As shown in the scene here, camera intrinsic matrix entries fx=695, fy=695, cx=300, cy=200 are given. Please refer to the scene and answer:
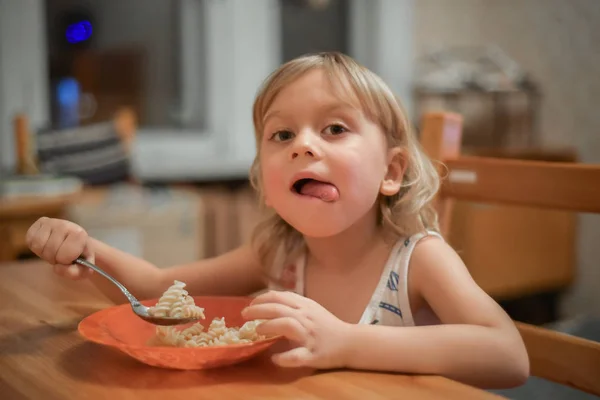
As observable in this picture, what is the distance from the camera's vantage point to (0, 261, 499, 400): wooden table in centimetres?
50

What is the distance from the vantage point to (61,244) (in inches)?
26.5

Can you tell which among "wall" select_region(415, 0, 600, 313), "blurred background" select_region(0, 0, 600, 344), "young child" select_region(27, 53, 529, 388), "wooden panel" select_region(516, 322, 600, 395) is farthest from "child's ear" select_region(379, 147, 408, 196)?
"wall" select_region(415, 0, 600, 313)

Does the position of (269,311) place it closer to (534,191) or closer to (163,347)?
(163,347)

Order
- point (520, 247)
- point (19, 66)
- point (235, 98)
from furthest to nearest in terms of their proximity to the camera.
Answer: point (235, 98) → point (520, 247) → point (19, 66)

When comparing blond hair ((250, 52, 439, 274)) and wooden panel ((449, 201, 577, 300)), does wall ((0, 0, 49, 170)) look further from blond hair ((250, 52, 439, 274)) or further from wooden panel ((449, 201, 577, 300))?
blond hair ((250, 52, 439, 274))

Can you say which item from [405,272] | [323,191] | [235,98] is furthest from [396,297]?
[235,98]

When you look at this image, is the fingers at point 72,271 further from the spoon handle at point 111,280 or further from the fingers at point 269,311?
the fingers at point 269,311

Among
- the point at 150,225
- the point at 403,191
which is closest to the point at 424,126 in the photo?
the point at 403,191

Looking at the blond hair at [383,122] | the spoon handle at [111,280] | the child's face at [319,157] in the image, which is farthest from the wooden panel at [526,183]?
the spoon handle at [111,280]

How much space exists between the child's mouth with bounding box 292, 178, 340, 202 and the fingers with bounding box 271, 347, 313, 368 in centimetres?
16

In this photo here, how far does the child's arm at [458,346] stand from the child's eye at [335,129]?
177 mm

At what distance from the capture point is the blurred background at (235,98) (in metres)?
2.30

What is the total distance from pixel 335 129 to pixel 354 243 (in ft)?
0.52

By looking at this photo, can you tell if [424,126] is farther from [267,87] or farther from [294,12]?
[294,12]
